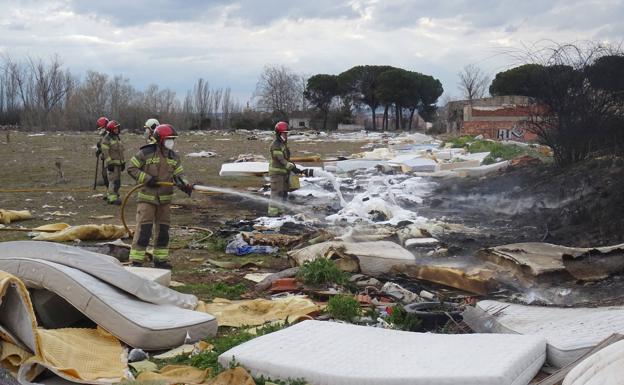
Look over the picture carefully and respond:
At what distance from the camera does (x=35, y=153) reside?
26.1 meters

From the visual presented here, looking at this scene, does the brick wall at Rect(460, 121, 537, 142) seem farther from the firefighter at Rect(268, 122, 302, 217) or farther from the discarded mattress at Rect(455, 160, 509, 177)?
the firefighter at Rect(268, 122, 302, 217)

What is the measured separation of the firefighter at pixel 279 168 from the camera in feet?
36.6

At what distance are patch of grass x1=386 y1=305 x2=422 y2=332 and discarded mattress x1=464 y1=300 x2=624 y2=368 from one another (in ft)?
1.28

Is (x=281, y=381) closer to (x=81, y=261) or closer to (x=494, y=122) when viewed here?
(x=81, y=261)

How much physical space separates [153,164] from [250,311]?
2.50m

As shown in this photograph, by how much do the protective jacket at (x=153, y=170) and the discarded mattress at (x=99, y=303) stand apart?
2.72 metres

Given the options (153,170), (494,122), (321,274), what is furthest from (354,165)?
(494,122)

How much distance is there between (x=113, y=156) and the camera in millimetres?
13000

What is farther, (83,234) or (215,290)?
(83,234)

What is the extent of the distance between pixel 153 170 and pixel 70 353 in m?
3.58

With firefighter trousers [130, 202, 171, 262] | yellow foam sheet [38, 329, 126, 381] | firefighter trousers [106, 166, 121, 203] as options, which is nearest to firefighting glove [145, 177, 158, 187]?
firefighter trousers [130, 202, 171, 262]

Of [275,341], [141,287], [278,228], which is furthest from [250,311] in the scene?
[278,228]

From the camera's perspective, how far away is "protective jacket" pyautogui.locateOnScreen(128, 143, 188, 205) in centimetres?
772

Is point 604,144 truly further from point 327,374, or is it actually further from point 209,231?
point 327,374
